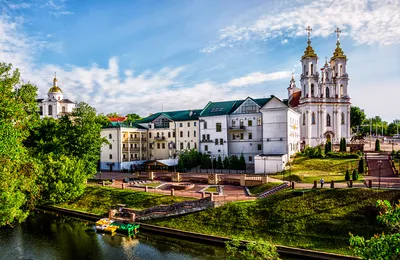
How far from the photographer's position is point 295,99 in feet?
235

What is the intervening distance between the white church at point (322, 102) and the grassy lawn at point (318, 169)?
1412 centimetres

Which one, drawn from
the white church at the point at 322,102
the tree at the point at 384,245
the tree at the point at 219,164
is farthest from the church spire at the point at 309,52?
the tree at the point at 384,245

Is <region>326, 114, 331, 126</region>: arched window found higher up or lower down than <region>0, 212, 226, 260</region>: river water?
higher up

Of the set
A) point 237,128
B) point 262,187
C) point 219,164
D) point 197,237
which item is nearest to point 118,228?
point 197,237

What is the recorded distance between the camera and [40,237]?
31156 millimetres

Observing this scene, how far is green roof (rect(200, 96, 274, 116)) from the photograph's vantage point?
59316 mm

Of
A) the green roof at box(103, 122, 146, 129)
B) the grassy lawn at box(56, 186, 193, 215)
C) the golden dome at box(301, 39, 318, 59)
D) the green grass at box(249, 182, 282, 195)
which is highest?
the golden dome at box(301, 39, 318, 59)

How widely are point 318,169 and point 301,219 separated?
2038cm

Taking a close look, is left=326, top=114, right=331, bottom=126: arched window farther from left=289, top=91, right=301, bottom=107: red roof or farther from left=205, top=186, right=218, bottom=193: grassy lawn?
left=205, top=186, right=218, bottom=193: grassy lawn

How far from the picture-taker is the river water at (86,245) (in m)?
26.5

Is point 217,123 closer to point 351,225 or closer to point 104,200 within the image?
point 104,200

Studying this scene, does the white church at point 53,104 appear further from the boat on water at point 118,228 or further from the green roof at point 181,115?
the boat on water at point 118,228

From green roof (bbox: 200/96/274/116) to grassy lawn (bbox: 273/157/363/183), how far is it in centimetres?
1344

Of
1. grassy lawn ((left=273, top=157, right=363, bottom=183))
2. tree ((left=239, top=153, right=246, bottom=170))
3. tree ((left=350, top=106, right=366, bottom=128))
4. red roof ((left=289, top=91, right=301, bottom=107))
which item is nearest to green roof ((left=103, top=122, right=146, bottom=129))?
tree ((left=239, top=153, right=246, bottom=170))
